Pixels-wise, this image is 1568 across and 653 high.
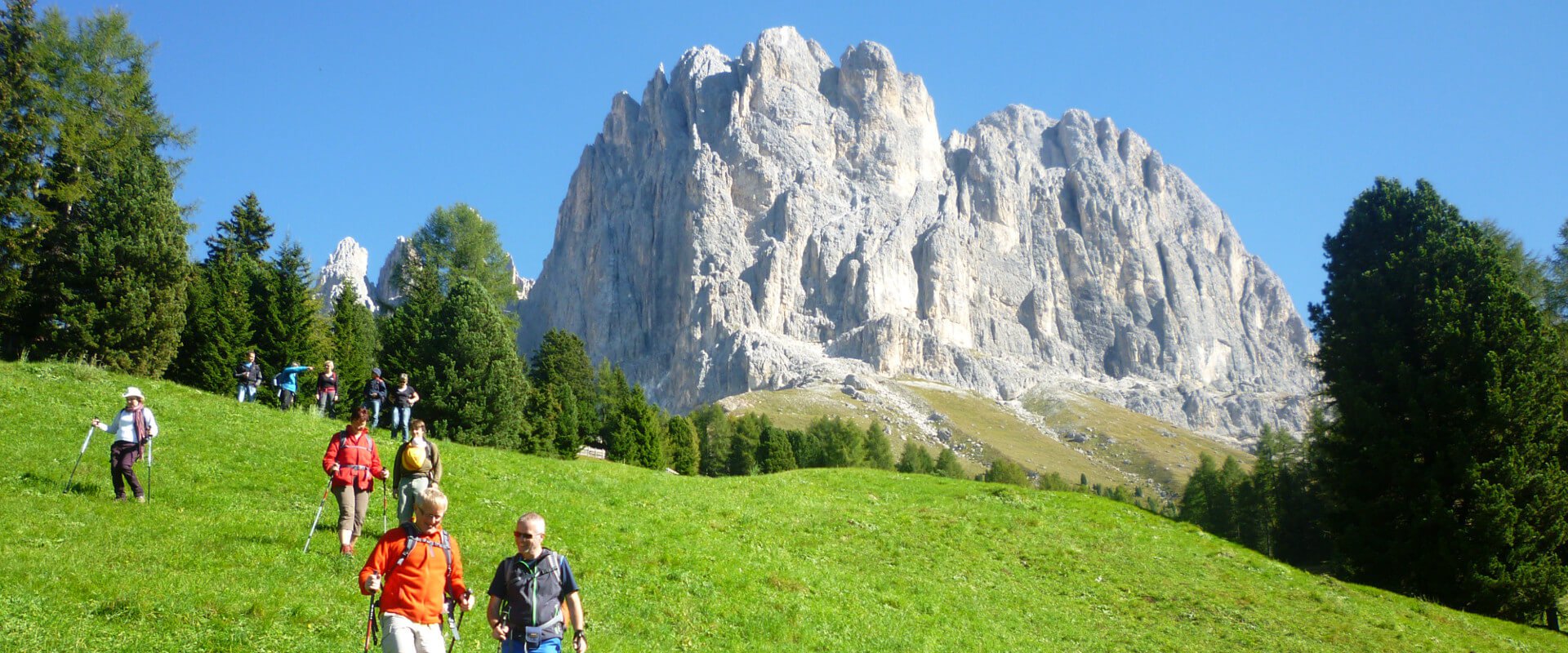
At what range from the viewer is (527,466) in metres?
27.6

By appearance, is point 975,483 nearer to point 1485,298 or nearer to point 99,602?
point 1485,298

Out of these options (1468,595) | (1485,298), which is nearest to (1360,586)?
(1468,595)

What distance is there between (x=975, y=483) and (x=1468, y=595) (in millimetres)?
17964

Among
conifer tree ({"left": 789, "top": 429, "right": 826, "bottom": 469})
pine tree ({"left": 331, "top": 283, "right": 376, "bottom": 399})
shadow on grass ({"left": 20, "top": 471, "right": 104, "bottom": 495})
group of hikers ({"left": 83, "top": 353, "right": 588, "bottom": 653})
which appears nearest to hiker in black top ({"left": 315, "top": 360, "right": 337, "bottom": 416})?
shadow on grass ({"left": 20, "top": 471, "right": 104, "bottom": 495})

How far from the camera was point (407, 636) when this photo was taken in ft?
30.1

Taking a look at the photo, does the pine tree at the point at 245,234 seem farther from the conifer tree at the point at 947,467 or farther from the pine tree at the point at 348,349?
the conifer tree at the point at 947,467

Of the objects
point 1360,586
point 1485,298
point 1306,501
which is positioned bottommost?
point 1360,586

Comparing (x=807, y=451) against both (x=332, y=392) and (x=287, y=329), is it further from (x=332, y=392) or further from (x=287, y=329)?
(x=332, y=392)

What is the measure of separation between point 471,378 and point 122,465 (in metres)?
29.4

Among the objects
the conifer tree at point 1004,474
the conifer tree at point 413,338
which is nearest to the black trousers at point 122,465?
the conifer tree at point 413,338

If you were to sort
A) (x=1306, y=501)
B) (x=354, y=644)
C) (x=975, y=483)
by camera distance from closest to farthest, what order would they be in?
(x=354, y=644) → (x=975, y=483) → (x=1306, y=501)

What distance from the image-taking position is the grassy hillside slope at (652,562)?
1243 centimetres

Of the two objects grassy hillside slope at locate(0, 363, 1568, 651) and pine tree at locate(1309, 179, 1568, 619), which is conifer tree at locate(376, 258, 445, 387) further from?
pine tree at locate(1309, 179, 1568, 619)

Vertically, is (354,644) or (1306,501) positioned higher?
(1306,501)
